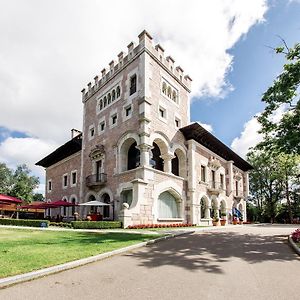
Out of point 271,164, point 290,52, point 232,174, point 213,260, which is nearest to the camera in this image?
point 213,260

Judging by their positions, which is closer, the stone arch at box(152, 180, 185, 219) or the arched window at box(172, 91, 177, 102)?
the stone arch at box(152, 180, 185, 219)

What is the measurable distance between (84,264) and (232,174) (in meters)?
30.5

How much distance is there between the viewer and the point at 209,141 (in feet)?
98.3

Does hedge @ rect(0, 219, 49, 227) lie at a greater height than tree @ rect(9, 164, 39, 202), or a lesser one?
lesser

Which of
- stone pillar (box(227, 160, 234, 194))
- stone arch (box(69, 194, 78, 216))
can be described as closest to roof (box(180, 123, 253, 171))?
stone pillar (box(227, 160, 234, 194))

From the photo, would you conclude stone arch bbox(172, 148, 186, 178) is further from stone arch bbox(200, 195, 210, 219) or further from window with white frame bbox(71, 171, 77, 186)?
window with white frame bbox(71, 171, 77, 186)

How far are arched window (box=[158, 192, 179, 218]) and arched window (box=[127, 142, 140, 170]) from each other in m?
3.57

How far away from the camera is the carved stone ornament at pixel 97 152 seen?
26105 mm

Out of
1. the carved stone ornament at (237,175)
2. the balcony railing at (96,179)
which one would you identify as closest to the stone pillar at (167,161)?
the balcony railing at (96,179)

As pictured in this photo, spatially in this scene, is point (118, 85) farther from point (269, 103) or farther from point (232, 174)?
point (232, 174)

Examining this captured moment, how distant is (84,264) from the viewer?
7.20m

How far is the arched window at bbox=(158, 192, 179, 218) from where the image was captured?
22737mm

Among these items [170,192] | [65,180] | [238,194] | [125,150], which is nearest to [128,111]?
[125,150]

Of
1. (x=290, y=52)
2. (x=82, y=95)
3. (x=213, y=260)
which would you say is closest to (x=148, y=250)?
(x=213, y=260)
